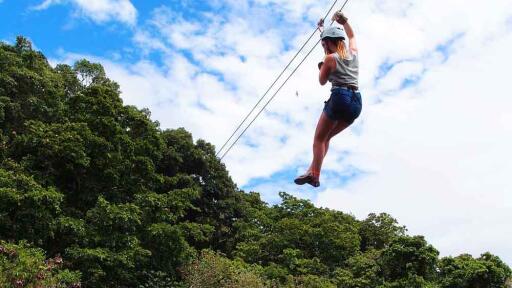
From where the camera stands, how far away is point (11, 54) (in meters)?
19.3

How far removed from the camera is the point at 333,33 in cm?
413

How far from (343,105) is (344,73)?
0.78ft

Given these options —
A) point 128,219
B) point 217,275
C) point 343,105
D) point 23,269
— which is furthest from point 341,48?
point 217,275

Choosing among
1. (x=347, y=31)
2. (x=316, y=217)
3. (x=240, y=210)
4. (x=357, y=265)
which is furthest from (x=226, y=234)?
(x=347, y=31)

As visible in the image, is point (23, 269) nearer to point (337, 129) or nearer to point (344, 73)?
point (337, 129)

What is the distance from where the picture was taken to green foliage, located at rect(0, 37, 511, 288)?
15.9 metres

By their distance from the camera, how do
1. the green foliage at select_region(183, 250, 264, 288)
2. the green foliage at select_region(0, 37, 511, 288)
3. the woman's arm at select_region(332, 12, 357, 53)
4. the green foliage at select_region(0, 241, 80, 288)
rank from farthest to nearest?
the green foliage at select_region(183, 250, 264, 288) → the green foliage at select_region(0, 37, 511, 288) → the green foliage at select_region(0, 241, 80, 288) → the woman's arm at select_region(332, 12, 357, 53)

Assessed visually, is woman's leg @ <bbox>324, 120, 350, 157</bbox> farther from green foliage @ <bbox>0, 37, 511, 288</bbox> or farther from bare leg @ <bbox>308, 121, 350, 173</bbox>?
green foliage @ <bbox>0, 37, 511, 288</bbox>

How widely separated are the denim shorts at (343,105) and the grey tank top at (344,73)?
6 centimetres

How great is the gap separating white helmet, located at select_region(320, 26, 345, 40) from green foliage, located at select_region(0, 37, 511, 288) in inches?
397

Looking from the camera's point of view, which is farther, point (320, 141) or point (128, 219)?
point (128, 219)

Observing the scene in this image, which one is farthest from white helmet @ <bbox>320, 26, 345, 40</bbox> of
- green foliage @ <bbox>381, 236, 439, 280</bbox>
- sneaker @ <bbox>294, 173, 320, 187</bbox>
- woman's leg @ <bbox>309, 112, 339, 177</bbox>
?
green foliage @ <bbox>381, 236, 439, 280</bbox>

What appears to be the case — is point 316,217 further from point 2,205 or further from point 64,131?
point 2,205

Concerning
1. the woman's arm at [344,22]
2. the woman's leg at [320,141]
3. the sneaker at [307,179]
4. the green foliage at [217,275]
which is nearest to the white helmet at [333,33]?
the woman's arm at [344,22]
